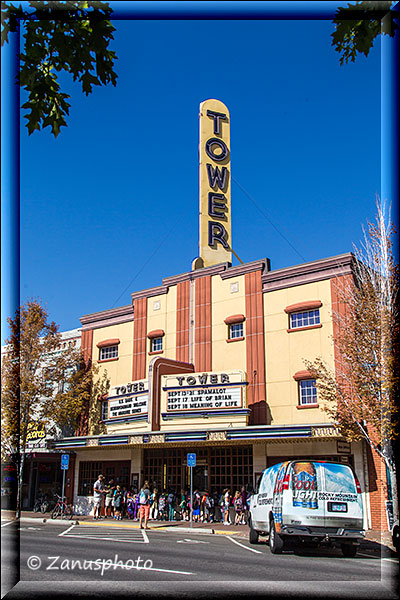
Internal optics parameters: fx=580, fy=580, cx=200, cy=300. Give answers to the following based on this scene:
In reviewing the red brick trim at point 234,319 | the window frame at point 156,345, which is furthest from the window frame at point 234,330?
the window frame at point 156,345

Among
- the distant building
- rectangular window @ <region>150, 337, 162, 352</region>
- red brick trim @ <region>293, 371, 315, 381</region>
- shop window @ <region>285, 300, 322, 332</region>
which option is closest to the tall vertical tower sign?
rectangular window @ <region>150, 337, 162, 352</region>

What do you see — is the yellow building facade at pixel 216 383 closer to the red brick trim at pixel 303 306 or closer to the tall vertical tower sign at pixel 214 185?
the red brick trim at pixel 303 306

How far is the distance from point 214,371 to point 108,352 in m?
8.71

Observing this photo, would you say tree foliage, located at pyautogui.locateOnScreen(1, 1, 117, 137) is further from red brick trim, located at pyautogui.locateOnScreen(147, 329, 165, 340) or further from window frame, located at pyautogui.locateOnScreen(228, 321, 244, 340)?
red brick trim, located at pyautogui.locateOnScreen(147, 329, 165, 340)

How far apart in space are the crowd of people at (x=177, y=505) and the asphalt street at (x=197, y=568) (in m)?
11.5

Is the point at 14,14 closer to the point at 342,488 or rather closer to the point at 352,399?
the point at 342,488

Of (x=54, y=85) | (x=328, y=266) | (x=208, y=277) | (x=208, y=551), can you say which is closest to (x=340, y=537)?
(x=208, y=551)

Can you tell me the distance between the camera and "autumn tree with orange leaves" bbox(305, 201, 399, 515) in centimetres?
1878

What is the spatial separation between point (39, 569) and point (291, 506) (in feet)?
24.1

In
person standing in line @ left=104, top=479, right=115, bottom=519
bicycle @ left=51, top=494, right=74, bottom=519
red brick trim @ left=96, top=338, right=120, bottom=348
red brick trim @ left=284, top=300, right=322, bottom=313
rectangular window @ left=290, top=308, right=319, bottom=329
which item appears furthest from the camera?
red brick trim @ left=96, top=338, right=120, bottom=348

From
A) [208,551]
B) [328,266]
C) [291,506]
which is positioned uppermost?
[328,266]

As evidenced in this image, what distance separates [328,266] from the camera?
26875 millimetres

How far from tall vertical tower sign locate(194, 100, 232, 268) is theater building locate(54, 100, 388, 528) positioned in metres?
0.07

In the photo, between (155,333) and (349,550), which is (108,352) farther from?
(349,550)
